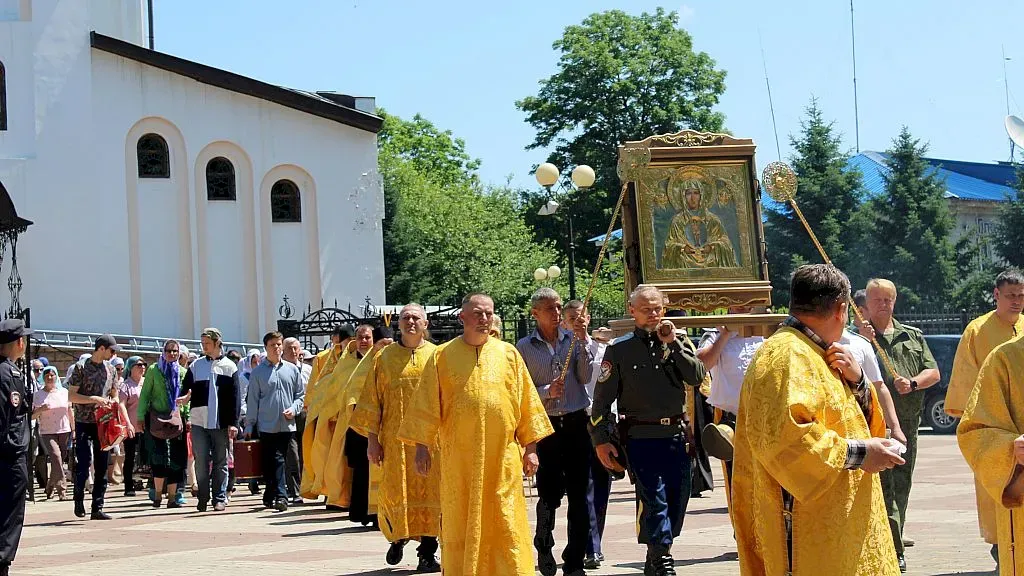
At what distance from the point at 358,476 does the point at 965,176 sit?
63963 mm

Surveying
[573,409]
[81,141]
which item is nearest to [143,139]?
[81,141]

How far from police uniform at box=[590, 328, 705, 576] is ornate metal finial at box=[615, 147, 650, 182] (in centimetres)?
284

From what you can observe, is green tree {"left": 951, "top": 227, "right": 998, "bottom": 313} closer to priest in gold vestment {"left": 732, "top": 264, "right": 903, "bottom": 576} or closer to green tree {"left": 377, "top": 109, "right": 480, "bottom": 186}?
green tree {"left": 377, "top": 109, "right": 480, "bottom": 186}

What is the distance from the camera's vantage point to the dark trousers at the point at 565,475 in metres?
10.5

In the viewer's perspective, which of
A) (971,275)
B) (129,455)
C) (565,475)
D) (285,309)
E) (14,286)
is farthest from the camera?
(971,275)

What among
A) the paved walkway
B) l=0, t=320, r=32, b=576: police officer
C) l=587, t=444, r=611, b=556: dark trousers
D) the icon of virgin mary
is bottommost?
the paved walkway

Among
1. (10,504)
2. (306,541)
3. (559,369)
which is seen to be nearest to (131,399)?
(306,541)

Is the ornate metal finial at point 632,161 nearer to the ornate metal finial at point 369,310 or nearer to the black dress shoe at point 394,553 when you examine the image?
the black dress shoe at point 394,553

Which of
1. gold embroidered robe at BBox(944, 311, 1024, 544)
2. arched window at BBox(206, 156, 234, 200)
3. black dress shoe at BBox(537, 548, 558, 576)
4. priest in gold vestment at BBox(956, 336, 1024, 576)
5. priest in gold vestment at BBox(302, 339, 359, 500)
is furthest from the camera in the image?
arched window at BBox(206, 156, 234, 200)

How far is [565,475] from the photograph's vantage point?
424 inches

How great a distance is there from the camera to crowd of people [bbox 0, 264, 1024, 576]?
18.4ft

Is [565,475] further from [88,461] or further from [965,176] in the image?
[965,176]

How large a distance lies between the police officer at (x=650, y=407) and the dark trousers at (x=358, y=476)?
505 cm

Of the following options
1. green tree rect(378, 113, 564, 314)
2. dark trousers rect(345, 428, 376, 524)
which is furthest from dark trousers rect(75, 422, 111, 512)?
green tree rect(378, 113, 564, 314)
